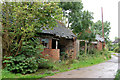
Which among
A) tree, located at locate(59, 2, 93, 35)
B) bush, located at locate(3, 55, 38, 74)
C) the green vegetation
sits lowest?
bush, located at locate(3, 55, 38, 74)

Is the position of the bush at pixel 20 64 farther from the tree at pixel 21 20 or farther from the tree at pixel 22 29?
the tree at pixel 21 20

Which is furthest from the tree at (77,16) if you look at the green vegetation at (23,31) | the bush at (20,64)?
the bush at (20,64)

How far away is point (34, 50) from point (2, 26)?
236cm

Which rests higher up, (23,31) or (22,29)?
(22,29)

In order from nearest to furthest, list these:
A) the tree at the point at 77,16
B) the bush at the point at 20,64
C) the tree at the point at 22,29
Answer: the bush at the point at 20,64 < the tree at the point at 22,29 < the tree at the point at 77,16

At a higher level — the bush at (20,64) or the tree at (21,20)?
the tree at (21,20)

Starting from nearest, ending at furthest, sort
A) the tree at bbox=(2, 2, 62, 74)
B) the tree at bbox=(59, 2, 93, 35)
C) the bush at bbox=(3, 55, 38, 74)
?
the bush at bbox=(3, 55, 38, 74)
the tree at bbox=(2, 2, 62, 74)
the tree at bbox=(59, 2, 93, 35)

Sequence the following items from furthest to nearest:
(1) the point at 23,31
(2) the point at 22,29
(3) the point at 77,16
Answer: (3) the point at 77,16 < (1) the point at 23,31 < (2) the point at 22,29

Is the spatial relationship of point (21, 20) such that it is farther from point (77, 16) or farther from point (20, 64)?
point (77, 16)

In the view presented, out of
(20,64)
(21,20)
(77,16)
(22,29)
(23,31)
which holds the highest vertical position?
(77,16)

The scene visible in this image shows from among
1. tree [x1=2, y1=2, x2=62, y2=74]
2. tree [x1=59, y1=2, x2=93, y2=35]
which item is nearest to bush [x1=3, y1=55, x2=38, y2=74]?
tree [x1=2, y1=2, x2=62, y2=74]

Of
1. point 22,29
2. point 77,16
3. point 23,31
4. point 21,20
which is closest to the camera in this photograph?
point 22,29

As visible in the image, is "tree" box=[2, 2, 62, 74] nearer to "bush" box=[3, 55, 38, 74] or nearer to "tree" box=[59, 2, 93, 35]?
"bush" box=[3, 55, 38, 74]

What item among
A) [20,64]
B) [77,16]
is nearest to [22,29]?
[20,64]
